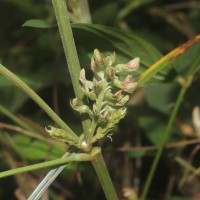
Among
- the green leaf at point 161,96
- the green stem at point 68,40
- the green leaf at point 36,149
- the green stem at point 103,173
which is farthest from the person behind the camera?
the green leaf at point 161,96

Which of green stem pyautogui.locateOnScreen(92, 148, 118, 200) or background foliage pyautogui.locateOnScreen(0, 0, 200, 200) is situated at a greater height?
background foliage pyautogui.locateOnScreen(0, 0, 200, 200)

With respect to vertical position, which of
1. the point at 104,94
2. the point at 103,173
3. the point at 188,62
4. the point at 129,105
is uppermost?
the point at 129,105

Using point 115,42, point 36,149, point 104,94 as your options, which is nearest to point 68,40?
point 104,94

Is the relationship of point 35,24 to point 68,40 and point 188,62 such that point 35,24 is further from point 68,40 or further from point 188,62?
point 188,62

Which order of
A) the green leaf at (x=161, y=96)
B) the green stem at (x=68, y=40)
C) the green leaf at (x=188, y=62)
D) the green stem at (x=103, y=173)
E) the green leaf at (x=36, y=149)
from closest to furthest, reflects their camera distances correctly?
the green stem at (x=68, y=40) < the green stem at (x=103, y=173) < the green leaf at (x=188, y=62) < the green leaf at (x=36, y=149) < the green leaf at (x=161, y=96)

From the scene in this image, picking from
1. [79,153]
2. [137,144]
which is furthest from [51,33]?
[79,153]

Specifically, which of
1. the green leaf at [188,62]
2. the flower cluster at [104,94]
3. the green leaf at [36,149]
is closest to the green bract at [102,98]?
the flower cluster at [104,94]

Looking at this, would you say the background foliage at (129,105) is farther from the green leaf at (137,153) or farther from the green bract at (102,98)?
the green bract at (102,98)

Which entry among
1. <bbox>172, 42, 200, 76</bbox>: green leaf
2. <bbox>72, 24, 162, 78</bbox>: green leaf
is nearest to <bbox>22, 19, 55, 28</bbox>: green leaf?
<bbox>72, 24, 162, 78</bbox>: green leaf

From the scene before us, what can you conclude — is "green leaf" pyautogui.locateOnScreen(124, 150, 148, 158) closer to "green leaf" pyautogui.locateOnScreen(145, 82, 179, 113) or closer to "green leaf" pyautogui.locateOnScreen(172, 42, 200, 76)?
"green leaf" pyautogui.locateOnScreen(145, 82, 179, 113)
